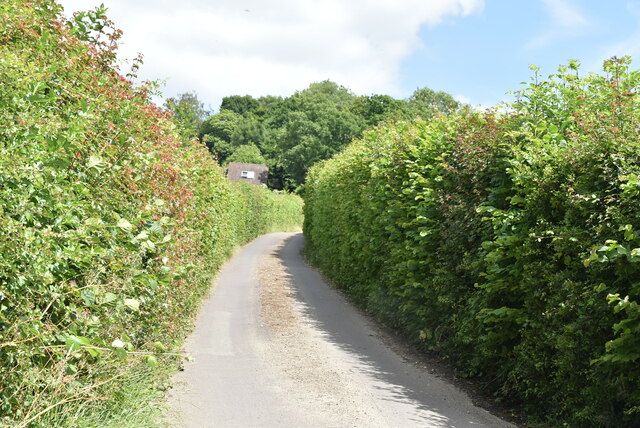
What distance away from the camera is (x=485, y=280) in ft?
24.1

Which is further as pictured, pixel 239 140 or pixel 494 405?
pixel 239 140

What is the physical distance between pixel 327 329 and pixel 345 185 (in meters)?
5.93

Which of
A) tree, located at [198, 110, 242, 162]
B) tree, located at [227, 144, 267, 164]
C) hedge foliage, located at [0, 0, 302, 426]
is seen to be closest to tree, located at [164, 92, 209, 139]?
hedge foliage, located at [0, 0, 302, 426]

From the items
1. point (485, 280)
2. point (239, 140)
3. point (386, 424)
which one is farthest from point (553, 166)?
point (239, 140)

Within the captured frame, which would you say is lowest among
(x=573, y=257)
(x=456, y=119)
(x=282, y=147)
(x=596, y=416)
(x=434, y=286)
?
(x=596, y=416)

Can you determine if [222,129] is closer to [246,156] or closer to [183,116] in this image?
[246,156]

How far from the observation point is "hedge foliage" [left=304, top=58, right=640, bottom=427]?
5082mm

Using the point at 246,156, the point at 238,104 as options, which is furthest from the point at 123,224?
the point at 238,104

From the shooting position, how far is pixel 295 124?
218 ft

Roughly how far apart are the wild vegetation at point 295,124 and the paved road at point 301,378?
29110mm

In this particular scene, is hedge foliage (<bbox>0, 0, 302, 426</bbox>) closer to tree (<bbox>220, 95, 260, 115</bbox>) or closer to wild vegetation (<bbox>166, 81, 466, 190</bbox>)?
wild vegetation (<bbox>166, 81, 466, 190</bbox>)

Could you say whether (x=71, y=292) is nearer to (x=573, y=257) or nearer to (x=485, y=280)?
(x=573, y=257)

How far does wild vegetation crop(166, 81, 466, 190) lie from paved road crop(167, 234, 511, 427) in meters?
29.1

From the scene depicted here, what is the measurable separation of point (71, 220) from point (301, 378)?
4.66m
